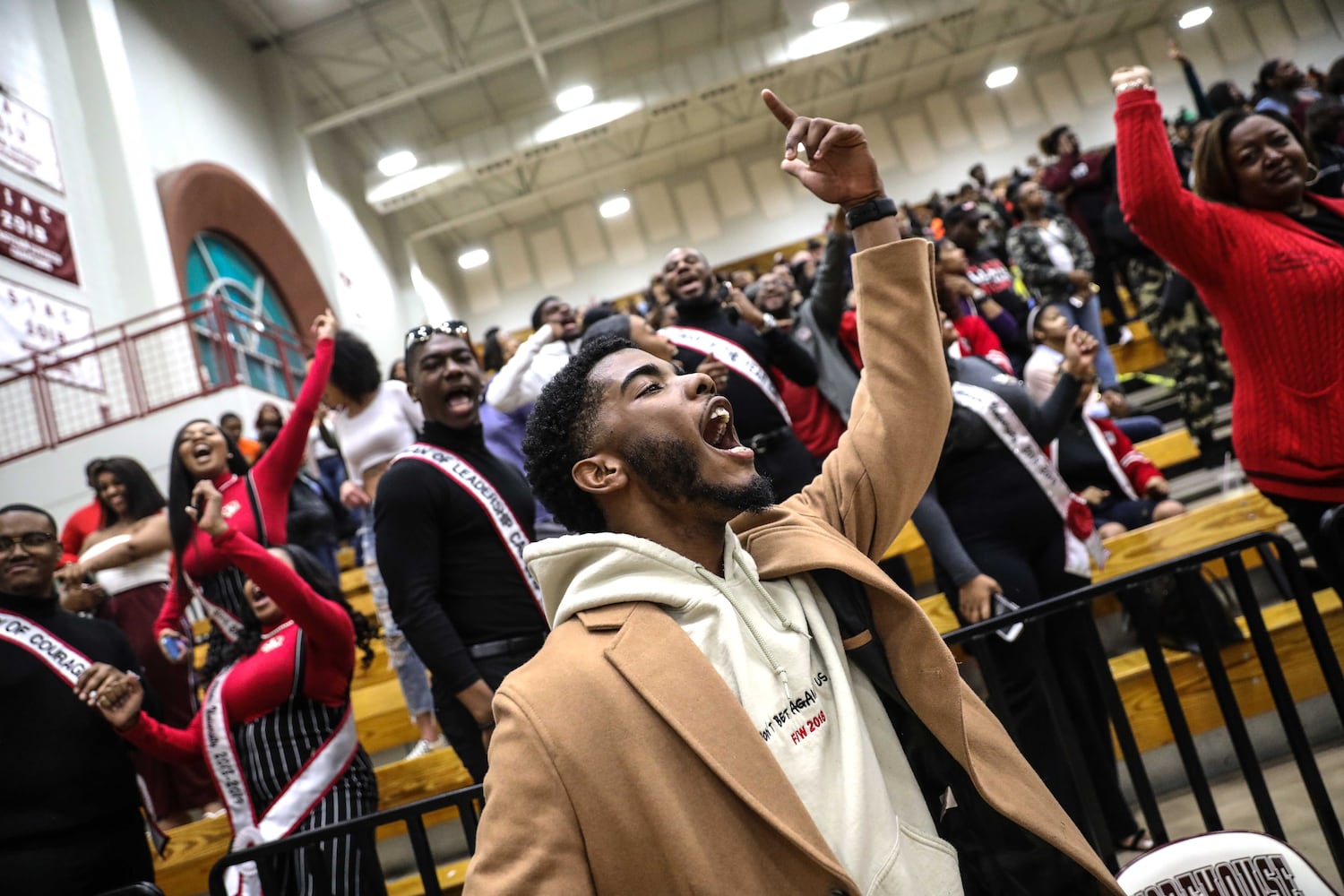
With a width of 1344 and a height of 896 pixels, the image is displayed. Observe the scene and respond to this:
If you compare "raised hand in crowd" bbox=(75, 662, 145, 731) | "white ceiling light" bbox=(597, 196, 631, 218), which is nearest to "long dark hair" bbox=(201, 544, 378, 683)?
"raised hand in crowd" bbox=(75, 662, 145, 731)

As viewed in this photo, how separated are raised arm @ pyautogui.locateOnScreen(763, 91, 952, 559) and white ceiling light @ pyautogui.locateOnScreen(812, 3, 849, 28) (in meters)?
16.1

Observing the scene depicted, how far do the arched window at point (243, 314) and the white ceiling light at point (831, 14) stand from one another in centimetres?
980

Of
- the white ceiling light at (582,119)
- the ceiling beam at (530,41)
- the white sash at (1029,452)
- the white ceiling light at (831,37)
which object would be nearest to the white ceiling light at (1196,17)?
the white ceiling light at (831,37)

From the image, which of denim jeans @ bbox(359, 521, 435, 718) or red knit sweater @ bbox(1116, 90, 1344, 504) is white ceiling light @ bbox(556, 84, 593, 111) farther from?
red knit sweater @ bbox(1116, 90, 1344, 504)

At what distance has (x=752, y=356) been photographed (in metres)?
3.57

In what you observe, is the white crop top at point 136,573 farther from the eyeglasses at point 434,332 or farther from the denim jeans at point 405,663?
the eyeglasses at point 434,332

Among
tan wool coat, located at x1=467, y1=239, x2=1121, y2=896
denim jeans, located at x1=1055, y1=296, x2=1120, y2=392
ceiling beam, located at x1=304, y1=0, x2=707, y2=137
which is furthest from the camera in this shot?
ceiling beam, located at x1=304, y1=0, x2=707, y2=137

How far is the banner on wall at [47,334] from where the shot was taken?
26.3 feet

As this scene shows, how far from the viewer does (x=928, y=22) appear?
53.9ft

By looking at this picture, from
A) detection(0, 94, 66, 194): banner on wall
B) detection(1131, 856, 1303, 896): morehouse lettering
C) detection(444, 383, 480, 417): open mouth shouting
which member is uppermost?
detection(0, 94, 66, 194): banner on wall

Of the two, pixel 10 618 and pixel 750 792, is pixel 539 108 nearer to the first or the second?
pixel 10 618

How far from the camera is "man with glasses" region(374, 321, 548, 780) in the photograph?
2402 millimetres

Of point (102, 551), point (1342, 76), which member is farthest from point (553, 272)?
point (102, 551)

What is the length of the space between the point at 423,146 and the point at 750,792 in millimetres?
17839
